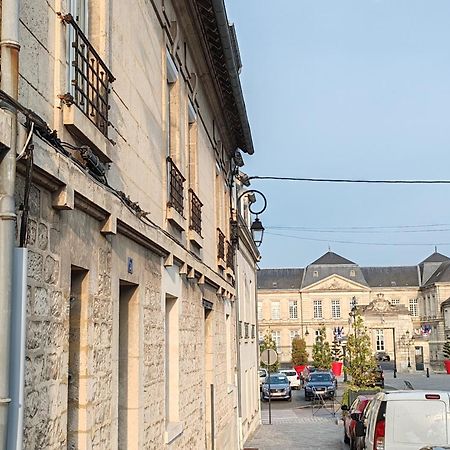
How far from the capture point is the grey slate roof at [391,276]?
350 feet

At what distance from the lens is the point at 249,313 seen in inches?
969

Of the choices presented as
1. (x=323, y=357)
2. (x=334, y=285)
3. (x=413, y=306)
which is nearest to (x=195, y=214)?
(x=323, y=357)

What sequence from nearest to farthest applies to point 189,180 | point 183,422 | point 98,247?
point 98,247
point 183,422
point 189,180

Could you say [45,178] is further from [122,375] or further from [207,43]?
[207,43]

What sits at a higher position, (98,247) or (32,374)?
(98,247)

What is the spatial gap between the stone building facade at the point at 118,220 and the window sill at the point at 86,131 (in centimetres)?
1

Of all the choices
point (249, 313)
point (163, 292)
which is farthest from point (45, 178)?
point (249, 313)

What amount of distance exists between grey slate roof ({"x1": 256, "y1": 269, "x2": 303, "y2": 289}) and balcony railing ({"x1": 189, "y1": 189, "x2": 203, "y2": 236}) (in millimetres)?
91760

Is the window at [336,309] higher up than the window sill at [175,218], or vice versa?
the window at [336,309]

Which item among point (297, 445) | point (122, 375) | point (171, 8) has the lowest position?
point (297, 445)

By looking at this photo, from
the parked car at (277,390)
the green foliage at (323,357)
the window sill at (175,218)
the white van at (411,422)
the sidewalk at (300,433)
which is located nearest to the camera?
the window sill at (175,218)

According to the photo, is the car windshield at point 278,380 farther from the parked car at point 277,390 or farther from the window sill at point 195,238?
the window sill at point 195,238

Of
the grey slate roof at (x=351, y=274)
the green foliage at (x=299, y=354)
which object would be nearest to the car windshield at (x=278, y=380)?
the green foliage at (x=299, y=354)

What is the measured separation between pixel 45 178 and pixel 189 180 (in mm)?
6531
